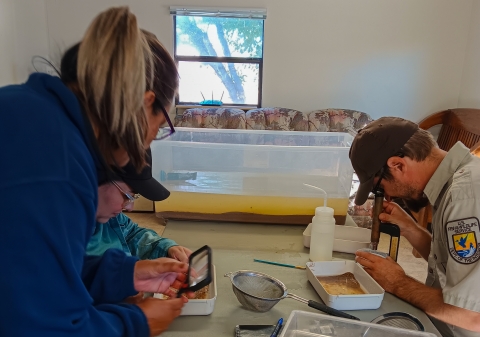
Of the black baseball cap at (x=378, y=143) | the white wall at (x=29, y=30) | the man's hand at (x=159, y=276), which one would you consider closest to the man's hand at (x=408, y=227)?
the black baseball cap at (x=378, y=143)

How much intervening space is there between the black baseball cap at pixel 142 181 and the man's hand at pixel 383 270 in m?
0.66

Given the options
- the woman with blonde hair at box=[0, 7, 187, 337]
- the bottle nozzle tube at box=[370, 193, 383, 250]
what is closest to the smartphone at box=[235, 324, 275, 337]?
the woman with blonde hair at box=[0, 7, 187, 337]

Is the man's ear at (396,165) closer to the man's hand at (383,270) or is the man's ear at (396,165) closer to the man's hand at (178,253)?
the man's hand at (383,270)

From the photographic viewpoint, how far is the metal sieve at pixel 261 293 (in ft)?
3.25

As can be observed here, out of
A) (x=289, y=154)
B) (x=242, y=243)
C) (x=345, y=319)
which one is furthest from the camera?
(x=289, y=154)

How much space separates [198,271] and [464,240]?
0.70 meters

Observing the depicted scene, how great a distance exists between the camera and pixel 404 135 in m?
1.29

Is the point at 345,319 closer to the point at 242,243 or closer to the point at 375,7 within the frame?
the point at 242,243

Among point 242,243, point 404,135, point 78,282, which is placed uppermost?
point 404,135

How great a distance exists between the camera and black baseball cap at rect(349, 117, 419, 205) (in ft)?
4.21

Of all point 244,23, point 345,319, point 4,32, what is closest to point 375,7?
point 244,23

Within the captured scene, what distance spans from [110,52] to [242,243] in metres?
0.97

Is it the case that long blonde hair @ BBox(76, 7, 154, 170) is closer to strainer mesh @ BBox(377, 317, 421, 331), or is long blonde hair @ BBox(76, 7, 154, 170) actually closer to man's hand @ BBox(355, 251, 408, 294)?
strainer mesh @ BBox(377, 317, 421, 331)

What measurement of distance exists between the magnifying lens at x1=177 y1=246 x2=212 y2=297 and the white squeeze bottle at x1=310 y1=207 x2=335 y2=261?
41 centimetres
